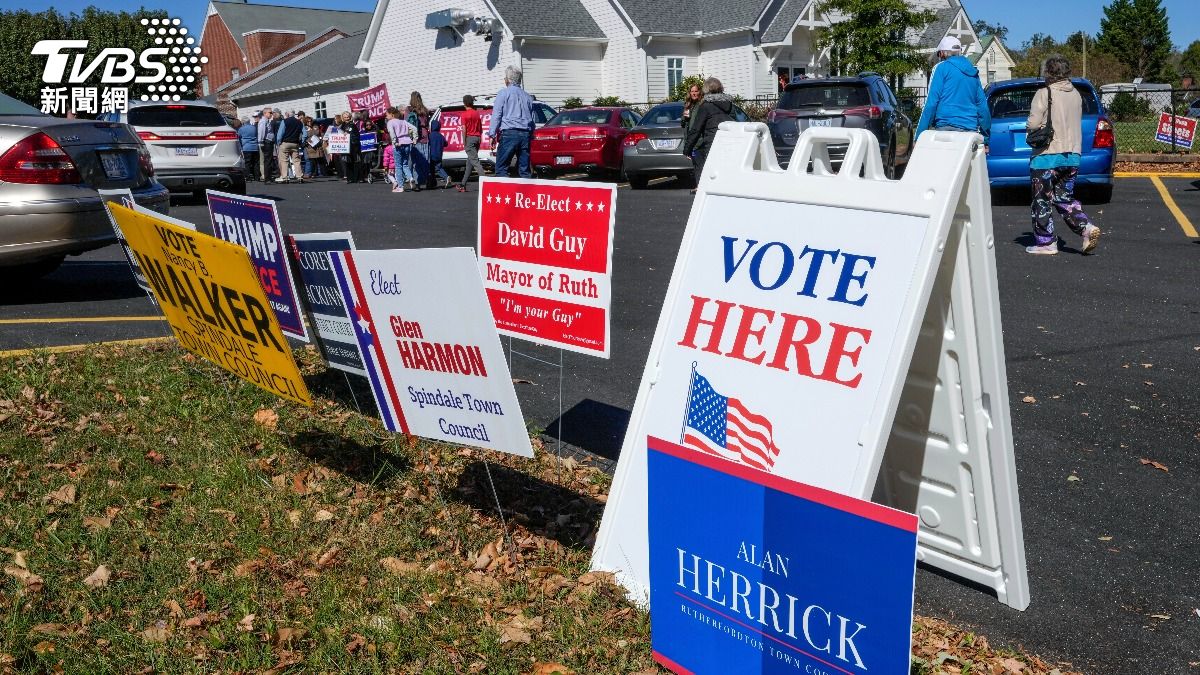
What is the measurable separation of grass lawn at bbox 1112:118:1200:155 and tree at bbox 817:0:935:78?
289 inches

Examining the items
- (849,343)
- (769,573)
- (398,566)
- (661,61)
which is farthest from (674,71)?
(769,573)

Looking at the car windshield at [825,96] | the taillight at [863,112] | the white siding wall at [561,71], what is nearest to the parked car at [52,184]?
the taillight at [863,112]

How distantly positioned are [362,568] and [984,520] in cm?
228

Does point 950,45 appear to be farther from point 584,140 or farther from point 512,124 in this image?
point 584,140

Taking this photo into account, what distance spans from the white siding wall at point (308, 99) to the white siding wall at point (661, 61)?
40.2ft

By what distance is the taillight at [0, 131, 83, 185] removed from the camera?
333 inches

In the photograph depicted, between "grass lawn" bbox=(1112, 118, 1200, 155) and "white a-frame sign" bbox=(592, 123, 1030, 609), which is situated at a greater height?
"white a-frame sign" bbox=(592, 123, 1030, 609)

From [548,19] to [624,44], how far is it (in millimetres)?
2726

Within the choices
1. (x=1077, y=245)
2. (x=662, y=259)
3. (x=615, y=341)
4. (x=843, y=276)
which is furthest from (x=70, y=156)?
(x=1077, y=245)

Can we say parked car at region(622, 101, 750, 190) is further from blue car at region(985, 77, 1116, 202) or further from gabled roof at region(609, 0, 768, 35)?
gabled roof at region(609, 0, 768, 35)

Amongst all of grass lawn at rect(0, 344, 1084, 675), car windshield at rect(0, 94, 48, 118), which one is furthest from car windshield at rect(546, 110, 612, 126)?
grass lawn at rect(0, 344, 1084, 675)

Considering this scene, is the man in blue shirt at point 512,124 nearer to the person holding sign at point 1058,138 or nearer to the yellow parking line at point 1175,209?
the person holding sign at point 1058,138

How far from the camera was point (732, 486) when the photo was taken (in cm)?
240

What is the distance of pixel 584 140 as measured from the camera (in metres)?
22.1
